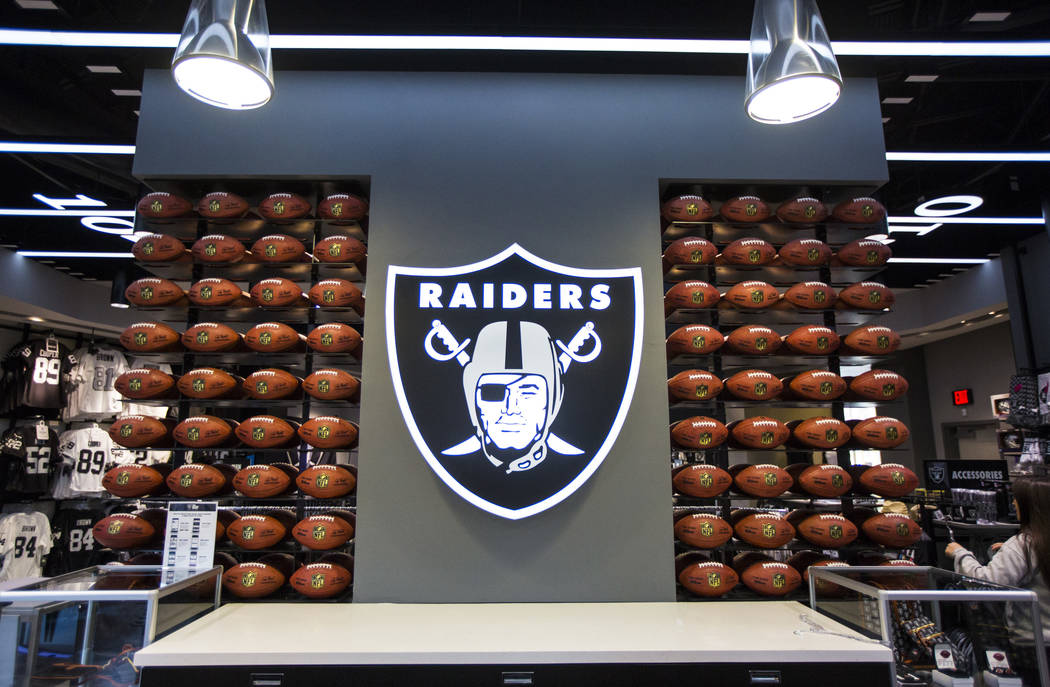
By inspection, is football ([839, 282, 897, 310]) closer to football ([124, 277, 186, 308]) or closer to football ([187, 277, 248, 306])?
football ([187, 277, 248, 306])

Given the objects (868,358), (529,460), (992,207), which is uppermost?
(992,207)

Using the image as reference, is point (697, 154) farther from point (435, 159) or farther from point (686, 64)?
point (435, 159)

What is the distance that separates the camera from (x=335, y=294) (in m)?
3.31

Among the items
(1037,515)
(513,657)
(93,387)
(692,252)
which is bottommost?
(513,657)

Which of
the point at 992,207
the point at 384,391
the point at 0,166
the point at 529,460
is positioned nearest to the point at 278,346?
the point at 384,391

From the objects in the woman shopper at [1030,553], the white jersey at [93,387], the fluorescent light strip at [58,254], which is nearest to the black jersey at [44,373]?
the white jersey at [93,387]

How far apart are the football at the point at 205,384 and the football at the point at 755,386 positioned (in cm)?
292

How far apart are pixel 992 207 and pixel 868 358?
192 inches

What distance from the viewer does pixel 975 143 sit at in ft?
18.8

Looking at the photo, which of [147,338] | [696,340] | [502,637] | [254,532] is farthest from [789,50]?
[147,338]

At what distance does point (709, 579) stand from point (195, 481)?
2.79 metres

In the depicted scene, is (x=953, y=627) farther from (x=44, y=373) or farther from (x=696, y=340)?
(x=44, y=373)

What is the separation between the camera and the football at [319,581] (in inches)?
116

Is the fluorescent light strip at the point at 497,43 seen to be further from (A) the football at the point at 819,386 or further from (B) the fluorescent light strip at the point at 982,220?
(B) the fluorescent light strip at the point at 982,220
